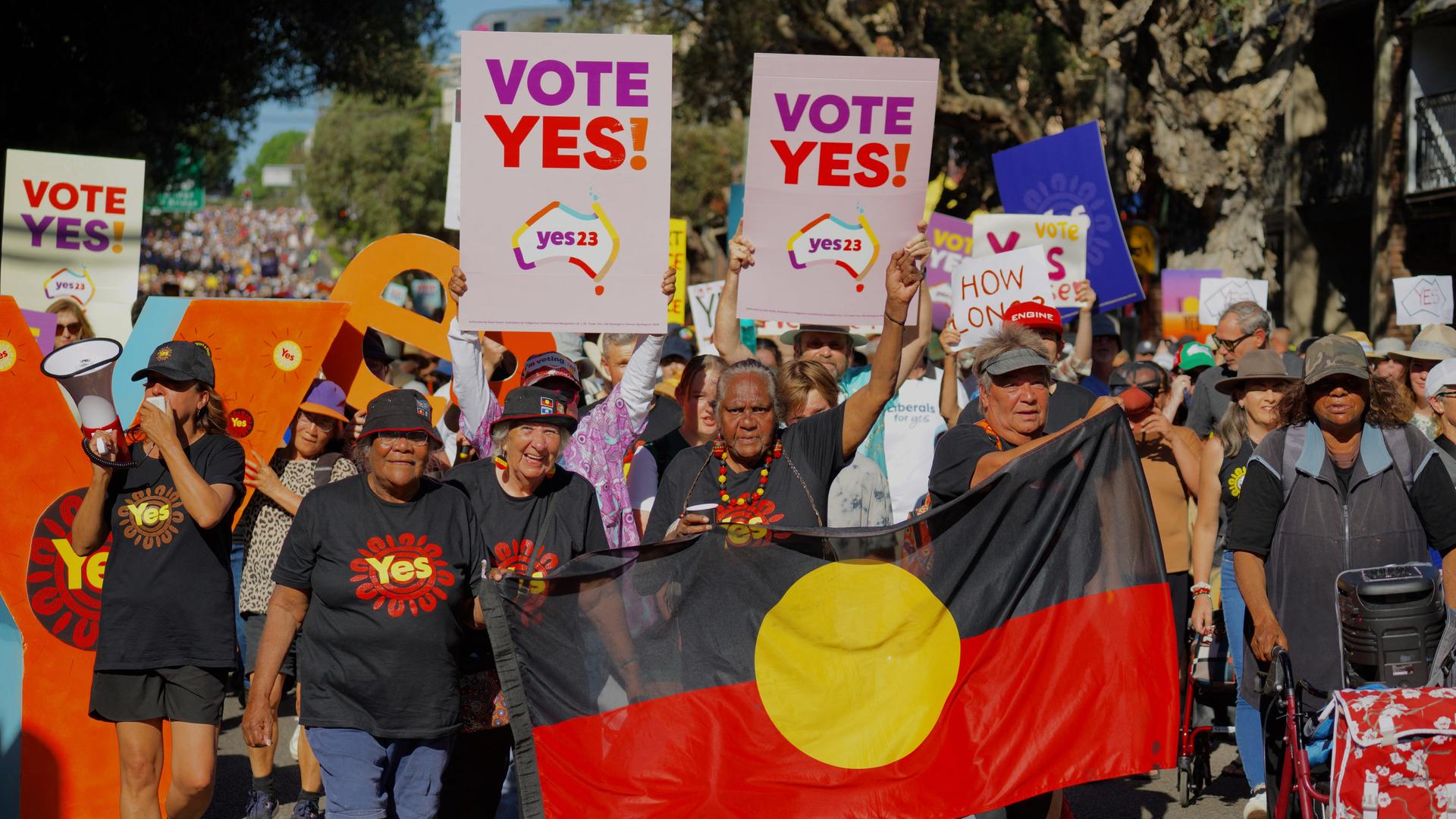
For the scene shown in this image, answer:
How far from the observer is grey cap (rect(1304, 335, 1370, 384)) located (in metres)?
5.75

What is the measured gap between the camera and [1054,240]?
10750 millimetres

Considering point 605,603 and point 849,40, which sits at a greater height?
point 849,40

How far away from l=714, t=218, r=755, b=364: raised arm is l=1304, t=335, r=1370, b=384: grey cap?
85.3 inches

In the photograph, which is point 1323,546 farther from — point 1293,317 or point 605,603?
point 1293,317

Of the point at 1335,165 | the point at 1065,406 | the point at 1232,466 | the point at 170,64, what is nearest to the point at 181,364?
the point at 1065,406

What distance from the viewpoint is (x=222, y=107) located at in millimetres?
25078

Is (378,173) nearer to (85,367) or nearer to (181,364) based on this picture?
(85,367)

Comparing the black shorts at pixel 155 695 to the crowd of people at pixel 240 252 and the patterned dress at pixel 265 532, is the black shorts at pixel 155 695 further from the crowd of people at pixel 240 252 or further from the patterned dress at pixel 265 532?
the crowd of people at pixel 240 252

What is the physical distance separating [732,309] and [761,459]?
1.49 meters

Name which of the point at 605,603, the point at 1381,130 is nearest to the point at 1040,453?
the point at 605,603

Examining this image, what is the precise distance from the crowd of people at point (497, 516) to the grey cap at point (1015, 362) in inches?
0.5

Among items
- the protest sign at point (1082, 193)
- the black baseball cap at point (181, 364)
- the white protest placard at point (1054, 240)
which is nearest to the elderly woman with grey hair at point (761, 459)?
the black baseball cap at point (181, 364)

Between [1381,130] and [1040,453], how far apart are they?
24.4 metres

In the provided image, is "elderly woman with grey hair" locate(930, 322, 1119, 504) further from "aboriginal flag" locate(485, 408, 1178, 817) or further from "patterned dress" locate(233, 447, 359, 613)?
"patterned dress" locate(233, 447, 359, 613)
